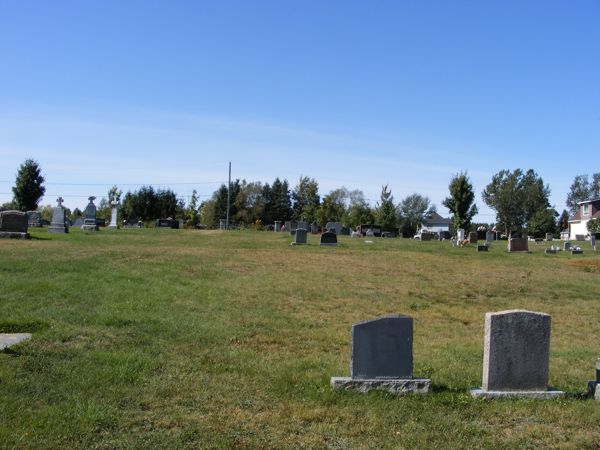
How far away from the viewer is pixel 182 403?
5691 millimetres

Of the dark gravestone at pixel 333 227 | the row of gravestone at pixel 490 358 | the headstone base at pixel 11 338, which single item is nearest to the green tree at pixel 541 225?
the dark gravestone at pixel 333 227

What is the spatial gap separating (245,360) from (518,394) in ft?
Result: 11.4

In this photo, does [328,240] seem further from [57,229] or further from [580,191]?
[580,191]

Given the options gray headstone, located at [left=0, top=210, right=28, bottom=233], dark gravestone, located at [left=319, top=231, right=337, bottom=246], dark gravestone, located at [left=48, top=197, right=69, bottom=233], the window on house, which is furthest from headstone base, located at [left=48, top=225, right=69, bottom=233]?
the window on house

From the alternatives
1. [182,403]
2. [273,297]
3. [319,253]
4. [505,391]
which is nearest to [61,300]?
[273,297]

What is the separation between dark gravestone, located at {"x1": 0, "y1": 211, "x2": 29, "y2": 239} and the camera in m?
23.0

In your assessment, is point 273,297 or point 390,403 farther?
point 273,297

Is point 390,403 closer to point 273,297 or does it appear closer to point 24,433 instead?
point 24,433

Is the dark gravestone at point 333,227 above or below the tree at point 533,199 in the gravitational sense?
below

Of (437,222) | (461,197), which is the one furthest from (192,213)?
(437,222)

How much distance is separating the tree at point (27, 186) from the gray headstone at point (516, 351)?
6685cm

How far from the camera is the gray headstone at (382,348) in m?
6.55

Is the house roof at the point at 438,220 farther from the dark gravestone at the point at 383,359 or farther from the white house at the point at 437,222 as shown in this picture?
the dark gravestone at the point at 383,359

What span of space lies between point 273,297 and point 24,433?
318 inches
